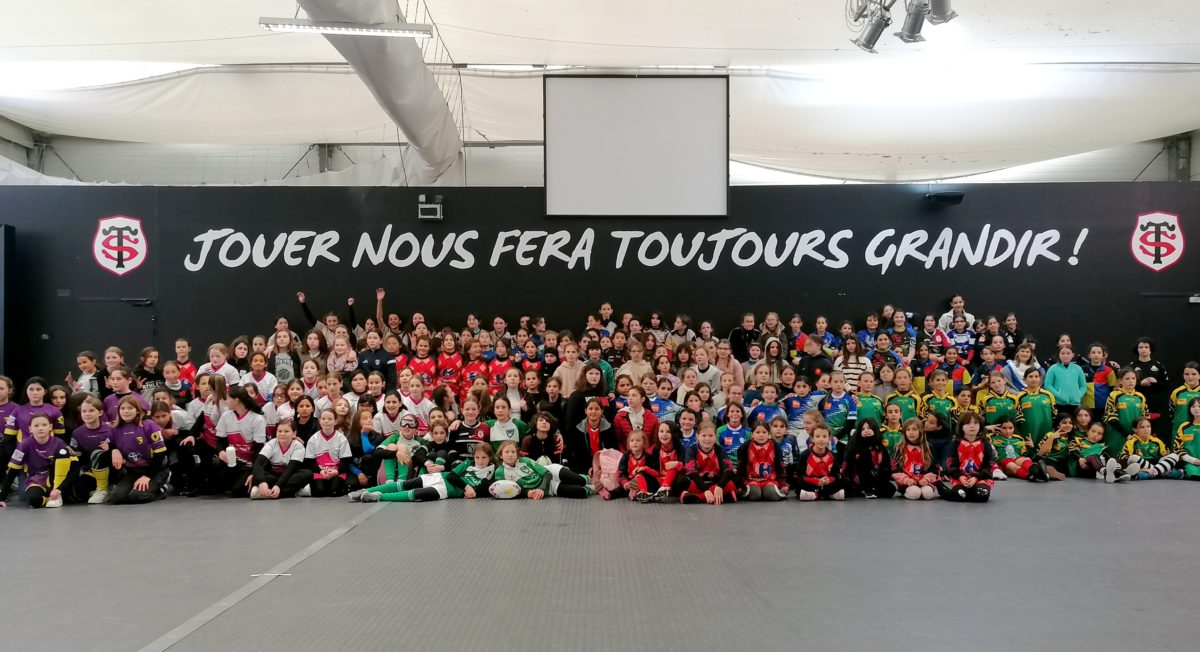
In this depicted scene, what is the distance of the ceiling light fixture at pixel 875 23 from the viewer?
22.1 ft

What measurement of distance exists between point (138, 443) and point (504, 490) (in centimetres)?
318

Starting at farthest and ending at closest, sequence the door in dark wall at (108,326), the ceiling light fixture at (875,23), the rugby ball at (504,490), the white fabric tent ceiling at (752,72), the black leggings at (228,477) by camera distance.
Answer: the door in dark wall at (108,326) → the white fabric tent ceiling at (752,72) → the black leggings at (228,477) → the ceiling light fixture at (875,23) → the rugby ball at (504,490)

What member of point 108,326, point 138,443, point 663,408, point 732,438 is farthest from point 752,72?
point 108,326

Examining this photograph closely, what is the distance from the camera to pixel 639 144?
9.82m

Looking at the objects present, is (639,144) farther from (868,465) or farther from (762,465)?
(868,465)

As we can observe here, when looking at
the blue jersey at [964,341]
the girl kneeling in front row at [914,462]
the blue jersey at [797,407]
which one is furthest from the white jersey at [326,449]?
the blue jersey at [964,341]

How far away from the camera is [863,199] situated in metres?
10.4

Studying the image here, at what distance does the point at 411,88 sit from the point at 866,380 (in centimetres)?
537

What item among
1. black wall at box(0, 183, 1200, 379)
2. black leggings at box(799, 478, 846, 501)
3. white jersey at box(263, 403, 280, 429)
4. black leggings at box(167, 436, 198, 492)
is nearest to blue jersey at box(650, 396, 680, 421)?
black leggings at box(799, 478, 846, 501)

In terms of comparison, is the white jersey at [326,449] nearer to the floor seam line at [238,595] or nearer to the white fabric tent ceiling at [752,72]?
the floor seam line at [238,595]

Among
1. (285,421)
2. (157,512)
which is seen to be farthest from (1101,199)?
(157,512)

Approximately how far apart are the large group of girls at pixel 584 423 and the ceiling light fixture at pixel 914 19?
10.2 feet

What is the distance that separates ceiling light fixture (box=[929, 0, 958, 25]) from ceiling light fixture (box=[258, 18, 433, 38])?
4.13 m

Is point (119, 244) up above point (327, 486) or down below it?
above
